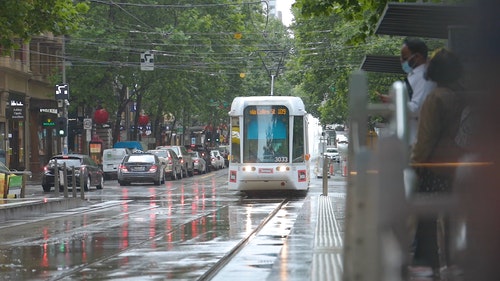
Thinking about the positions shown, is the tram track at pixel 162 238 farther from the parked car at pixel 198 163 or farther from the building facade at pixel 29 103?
the parked car at pixel 198 163

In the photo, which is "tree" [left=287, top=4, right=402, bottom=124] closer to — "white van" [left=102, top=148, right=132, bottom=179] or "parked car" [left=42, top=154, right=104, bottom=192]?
"white van" [left=102, top=148, right=132, bottom=179]

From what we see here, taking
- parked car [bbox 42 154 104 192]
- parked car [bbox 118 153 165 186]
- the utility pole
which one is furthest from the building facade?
parked car [bbox 118 153 165 186]

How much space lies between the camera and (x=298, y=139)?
2923 cm

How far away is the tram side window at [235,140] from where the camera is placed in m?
29.0

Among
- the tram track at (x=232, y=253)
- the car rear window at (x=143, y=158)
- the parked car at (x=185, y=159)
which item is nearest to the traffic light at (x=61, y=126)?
the car rear window at (x=143, y=158)

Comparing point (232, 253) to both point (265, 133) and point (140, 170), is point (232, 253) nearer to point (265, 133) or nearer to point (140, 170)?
point (265, 133)

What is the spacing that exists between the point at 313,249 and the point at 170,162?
38397 mm

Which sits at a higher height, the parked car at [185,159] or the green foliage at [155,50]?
the green foliage at [155,50]

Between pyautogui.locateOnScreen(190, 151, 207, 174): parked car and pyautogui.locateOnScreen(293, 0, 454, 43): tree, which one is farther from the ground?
pyautogui.locateOnScreen(293, 0, 454, 43): tree

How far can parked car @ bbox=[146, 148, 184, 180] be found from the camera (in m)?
49.2

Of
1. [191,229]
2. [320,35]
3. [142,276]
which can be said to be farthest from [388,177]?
[320,35]

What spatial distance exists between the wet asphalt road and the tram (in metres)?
1.30

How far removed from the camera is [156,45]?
50.7 meters

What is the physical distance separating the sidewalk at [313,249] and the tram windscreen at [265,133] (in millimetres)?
6051
